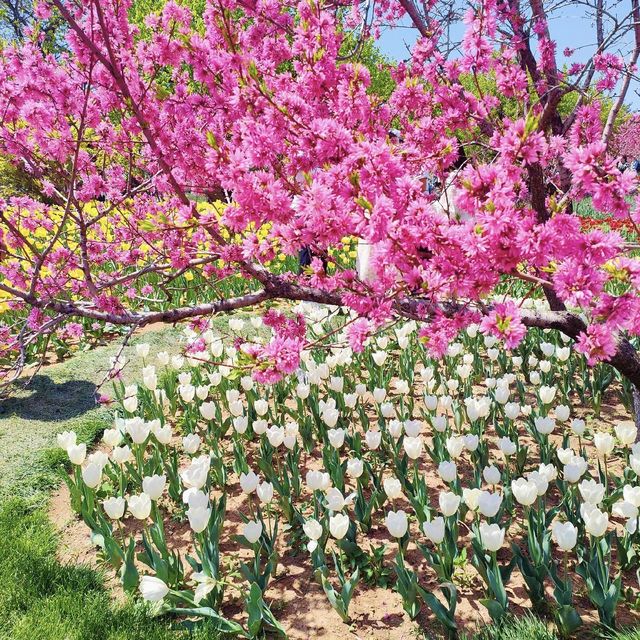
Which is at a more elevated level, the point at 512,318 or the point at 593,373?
the point at 512,318

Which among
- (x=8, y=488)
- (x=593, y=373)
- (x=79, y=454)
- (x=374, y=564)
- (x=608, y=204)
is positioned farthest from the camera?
(x=593, y=373)

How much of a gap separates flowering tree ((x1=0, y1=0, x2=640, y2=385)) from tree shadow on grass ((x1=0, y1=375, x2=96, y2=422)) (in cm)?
105

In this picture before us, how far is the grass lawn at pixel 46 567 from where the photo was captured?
2.26 meters

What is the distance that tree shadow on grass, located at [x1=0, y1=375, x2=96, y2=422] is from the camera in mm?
4668

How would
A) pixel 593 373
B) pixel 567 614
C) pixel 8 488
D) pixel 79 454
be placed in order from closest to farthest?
pixel 567 614, pixel 79 454, pixel 8 488, pixel 593 373

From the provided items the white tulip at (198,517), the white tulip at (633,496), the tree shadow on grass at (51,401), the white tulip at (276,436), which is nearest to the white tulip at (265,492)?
the white tulip at (198,517)

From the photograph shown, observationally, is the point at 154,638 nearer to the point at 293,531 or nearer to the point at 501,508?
the point at 293,531

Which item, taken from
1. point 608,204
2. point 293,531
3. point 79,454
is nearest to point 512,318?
point 608,204

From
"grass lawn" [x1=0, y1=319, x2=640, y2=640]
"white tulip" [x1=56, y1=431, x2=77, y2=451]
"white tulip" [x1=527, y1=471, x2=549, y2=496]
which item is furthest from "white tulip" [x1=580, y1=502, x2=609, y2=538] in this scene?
"white tulip" [x1=56, y1=431, x2=77, y2=451]

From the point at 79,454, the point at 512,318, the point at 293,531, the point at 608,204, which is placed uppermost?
the point at 608,204

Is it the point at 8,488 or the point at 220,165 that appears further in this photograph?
the point at 8,488

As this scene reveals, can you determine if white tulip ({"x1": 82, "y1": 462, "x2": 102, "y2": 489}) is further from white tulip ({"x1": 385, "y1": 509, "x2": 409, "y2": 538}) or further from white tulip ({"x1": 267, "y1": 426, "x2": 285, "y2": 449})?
white tulip ({"x1": 385, "y1": 509, "x2": 409, "y2": 538})

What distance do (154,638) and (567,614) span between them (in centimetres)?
164

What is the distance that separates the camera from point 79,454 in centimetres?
289
